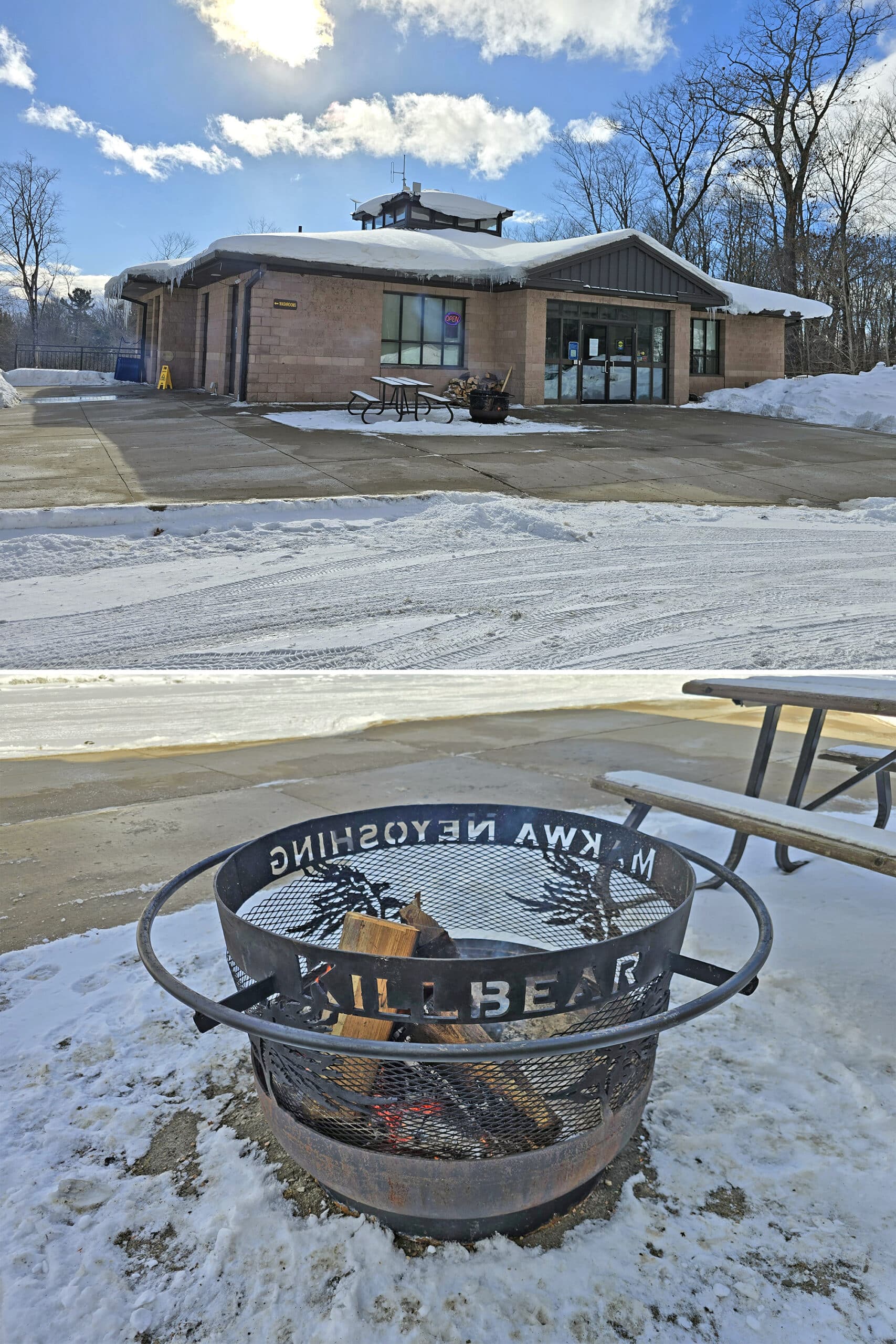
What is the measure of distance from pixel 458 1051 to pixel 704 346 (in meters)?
25.2

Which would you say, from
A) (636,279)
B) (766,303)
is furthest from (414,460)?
(766,303)

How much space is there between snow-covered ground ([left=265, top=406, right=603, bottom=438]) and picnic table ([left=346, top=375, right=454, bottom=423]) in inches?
5.3

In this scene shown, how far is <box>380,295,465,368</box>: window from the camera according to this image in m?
20.0

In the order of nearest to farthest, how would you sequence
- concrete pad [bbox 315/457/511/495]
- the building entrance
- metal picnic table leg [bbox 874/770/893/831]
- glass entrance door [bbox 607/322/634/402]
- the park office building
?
metal picnic table leg [bbox 874/770/893/831] < concrete pad [bbox 315/457/511/495] < the park office building < the building entrance < glass entrance door [bbox 607/322/634/402]

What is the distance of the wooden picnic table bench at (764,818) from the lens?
262cm

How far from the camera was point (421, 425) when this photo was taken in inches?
622

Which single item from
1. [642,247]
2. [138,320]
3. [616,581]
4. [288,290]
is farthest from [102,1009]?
[138,320]

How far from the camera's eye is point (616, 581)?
7641mm

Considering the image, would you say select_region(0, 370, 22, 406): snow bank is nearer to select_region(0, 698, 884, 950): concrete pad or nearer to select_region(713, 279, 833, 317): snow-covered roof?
select_region(713, 279, 833, 317): snow-covered roof

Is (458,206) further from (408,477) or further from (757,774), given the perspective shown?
(757,774)

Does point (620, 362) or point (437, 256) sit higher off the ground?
point (437, 256)

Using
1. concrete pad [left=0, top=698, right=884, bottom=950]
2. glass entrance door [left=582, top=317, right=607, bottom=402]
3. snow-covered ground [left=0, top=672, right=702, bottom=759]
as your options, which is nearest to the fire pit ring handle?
concrete pad [left=0, top=698, right=884, bottom=950]

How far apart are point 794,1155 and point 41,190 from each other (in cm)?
6037

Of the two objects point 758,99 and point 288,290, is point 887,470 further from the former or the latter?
point 758,99
